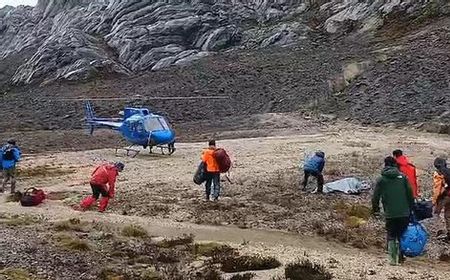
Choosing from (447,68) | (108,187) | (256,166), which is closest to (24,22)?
(447,68)

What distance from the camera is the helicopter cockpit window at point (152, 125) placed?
2914cm

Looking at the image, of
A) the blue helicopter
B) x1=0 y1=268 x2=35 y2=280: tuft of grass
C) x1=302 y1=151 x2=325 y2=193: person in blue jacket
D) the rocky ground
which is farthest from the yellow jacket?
the blue helicopter

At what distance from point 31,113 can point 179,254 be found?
115ft

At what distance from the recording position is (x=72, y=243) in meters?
13.4

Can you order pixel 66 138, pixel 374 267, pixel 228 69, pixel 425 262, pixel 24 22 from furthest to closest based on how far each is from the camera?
1. pixel 24 22
2. pixel 228 69
3. pixel 66 138
4. pixel 425 262
5. pixel 374 267

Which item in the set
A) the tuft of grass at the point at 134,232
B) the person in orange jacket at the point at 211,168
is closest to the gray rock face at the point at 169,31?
the person in orange jacket at the point at 211,168

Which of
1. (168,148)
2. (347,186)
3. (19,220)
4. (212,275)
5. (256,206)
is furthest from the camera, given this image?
(168,148)

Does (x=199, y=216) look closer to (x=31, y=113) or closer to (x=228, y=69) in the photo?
(x=31, y=113)

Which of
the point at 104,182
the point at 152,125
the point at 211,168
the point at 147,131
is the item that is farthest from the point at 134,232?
the point at 152,125

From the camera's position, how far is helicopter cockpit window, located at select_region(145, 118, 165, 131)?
29.1 m

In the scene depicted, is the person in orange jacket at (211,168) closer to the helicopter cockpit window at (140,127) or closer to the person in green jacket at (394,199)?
the person in green jacket at (394,199)

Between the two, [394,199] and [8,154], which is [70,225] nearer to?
[8,154]

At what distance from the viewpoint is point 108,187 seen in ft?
59.4

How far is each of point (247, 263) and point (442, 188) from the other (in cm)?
513
